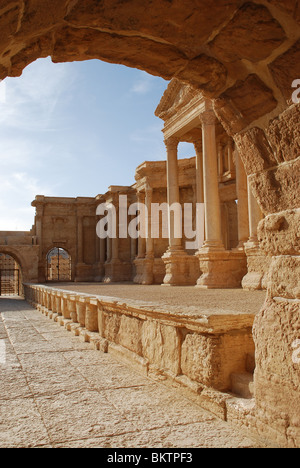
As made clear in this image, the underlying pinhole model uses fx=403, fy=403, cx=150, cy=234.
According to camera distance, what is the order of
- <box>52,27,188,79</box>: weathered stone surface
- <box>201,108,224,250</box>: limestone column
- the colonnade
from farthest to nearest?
<box>201,108,224,250</box>: limestone column, the colonnade, <box>52,27,188,79</box>: weathered stone surface

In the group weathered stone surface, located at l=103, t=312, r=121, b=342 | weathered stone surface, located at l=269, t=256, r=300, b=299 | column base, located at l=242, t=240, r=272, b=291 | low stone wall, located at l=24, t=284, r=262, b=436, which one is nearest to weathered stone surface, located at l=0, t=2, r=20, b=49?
weathered stone surface, located at l=269, t=256, r=300, b=299

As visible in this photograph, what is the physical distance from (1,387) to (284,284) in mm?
3663

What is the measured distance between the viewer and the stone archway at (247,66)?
2.44 m

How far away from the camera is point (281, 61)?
267 cm

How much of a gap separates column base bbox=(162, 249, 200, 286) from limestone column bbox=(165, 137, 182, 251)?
0.34 m

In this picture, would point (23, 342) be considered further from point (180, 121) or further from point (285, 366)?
point (180, 121)

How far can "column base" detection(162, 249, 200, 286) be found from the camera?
50.0 ft

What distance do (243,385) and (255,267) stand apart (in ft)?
24.4

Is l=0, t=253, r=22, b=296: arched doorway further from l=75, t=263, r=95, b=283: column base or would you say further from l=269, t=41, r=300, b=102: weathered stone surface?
l=269, t=41, r=300, b=102: weathered stone surface

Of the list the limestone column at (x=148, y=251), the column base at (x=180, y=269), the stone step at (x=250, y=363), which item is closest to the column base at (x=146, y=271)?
the limestone column at (x=148, y=251)

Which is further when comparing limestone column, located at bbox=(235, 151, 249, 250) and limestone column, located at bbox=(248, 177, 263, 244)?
limestone column, located at bbox=(235, 151, 249, 250)

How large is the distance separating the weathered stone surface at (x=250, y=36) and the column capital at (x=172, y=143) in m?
13.2

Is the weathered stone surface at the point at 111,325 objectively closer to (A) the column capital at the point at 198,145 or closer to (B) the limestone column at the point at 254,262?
(B) the limestone column at the point at 254,262
